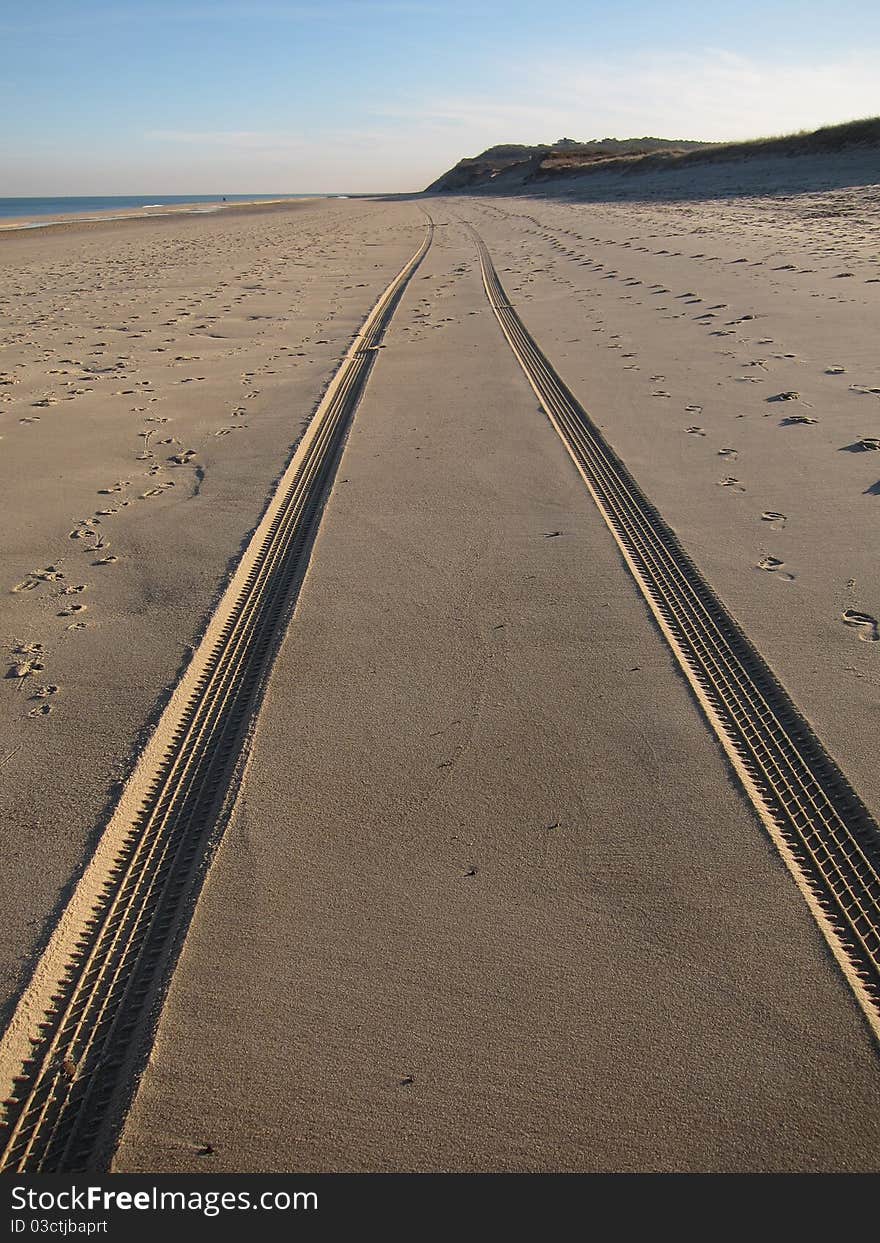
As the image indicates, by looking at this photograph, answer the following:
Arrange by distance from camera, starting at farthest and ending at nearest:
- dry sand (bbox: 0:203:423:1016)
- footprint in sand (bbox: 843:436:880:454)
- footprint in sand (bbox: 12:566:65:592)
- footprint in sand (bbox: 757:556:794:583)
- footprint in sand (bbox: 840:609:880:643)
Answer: footprint in sand (bbox: 843:436:880:454) → footprint in sand (bbox: 12:566:65:592) → footprint in sand (bbox: 757:556:794:583) → footprint in sand (bbox: 840:609:880:643) → dry sand (bbox: 0:203:423:1016)

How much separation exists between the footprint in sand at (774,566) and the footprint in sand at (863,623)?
0.43m

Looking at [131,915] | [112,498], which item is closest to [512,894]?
[131,915]

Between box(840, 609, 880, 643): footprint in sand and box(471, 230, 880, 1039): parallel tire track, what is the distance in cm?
49

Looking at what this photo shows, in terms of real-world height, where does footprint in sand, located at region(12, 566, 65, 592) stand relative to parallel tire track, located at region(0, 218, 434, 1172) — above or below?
above

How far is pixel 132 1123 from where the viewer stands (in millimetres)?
2217

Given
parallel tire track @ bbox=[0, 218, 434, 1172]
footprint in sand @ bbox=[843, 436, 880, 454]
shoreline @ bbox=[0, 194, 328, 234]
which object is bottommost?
parallel tire track @ bbox=[0, 218, 434, 1172]

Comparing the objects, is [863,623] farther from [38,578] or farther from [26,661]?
[38,578]

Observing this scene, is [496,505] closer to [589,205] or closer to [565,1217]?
[565,1217]

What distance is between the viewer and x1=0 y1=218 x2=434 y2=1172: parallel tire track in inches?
90.2

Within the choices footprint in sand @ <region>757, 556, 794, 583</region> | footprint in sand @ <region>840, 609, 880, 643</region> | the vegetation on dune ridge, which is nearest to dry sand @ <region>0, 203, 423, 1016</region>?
footprint in sand @ <region>757, 556, 794, 583</region>

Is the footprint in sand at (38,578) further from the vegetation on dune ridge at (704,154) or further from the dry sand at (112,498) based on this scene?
the vegetation on dune ridge at (704,154)

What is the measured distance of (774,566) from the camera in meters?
4.85

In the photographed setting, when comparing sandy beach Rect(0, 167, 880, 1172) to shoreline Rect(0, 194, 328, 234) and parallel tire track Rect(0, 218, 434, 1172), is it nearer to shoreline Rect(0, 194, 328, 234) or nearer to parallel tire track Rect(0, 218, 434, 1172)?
parallel tire track Rect(0, 218, 434, 1172)

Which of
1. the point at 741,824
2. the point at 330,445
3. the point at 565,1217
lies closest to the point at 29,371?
the point at 330,445
